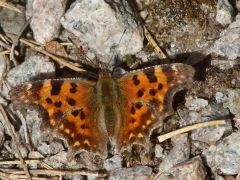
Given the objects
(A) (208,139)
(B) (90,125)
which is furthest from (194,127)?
(B) (90,125)

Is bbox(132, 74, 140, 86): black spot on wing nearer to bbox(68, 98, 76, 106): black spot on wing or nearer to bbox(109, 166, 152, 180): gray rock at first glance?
bbox(68, 98, 76, 106): black spot on wing

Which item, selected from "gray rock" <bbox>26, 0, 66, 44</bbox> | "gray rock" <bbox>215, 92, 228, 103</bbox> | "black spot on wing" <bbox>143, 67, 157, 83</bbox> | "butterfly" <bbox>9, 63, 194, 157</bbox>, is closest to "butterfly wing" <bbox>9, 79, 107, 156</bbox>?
"butterfly" <bbox>9, 63, 194, 157</bbox>

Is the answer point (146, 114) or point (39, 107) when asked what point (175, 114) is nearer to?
point (146, 114)

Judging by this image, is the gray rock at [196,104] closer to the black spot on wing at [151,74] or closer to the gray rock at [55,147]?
the black spot on wing at [151,74]

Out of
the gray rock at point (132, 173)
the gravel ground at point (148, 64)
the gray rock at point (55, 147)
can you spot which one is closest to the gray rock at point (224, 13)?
the gravel ground at point (148, 64)

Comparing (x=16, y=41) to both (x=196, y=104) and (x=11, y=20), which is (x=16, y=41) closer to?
(x=11, y=20)

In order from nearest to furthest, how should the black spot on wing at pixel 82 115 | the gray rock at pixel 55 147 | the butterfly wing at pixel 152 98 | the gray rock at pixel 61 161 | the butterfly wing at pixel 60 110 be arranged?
the butterfly wing at pixel 152 98
the butterfly wing at pixel 60 110
the black spot on wing at pixel 82 115
the gray rock at pixel 61 161
the gray rock at pixel 55 147
